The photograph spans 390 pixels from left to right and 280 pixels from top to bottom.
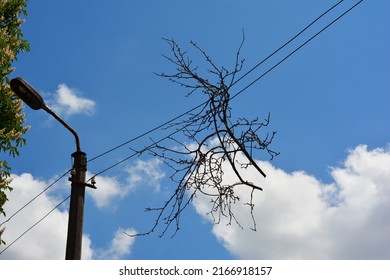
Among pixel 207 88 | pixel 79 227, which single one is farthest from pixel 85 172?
pixel 207 88

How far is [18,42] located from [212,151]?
964cm

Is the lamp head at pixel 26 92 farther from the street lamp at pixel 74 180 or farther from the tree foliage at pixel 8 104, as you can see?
the tree foliage at pixel 8 104

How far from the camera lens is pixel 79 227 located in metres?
5.68

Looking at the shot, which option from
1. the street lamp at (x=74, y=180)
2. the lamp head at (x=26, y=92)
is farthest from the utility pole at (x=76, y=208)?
the lamp head at (x=26, y=92)

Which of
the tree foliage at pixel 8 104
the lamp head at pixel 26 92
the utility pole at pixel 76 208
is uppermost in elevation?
the tree foliage at pixel 8 104

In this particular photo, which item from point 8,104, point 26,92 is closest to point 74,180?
point 26,92

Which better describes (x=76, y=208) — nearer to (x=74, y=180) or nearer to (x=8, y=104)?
(x=74, y=180)

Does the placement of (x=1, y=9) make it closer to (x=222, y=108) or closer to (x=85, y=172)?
(x=85, y=172)

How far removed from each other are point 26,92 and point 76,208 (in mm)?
1621

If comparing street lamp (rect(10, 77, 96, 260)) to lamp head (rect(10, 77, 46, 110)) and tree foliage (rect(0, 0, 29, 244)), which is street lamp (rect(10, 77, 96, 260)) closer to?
lamp head (rect(10, 77, 46, 110))

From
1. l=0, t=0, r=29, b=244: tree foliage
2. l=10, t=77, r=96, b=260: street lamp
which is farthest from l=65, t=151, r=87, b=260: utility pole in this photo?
l=0, t=0, r=29, b=244: tree foliage

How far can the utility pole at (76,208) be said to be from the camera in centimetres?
554

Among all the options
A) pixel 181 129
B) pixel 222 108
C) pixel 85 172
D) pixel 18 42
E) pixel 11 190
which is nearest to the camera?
pixel 222 108
